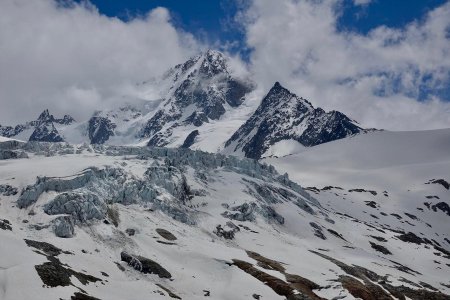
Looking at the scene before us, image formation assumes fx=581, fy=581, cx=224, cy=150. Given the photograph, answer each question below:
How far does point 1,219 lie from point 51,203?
13.2m

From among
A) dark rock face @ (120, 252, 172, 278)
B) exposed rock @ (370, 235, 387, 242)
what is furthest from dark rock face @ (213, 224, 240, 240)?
exposed rock @ (370, 235, 387, 242)

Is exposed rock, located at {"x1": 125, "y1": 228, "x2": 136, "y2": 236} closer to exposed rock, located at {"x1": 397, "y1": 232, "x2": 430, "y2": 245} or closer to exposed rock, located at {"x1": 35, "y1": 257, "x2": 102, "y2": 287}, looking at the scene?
exposed rock, located at {"x1": 35, "y1": 257, "x2": 102, "y2": 287}

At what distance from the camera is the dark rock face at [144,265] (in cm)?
9119

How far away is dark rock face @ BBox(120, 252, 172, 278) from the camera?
299ft

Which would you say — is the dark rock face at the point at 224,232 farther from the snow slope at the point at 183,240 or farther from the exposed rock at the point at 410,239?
the exposed rock at the point at 410,239

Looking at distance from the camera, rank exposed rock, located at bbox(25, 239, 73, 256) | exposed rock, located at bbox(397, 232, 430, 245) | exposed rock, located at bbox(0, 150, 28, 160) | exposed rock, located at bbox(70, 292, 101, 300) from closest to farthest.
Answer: exposed rock, located at bbox(70, 292, 101, 300), exposed rock, located at bbox(25, 239, 73, 256), exposed rock, located at bbox(0, 150, 28, 160), exposed rock, located at bbox(397, 232, 430, 245)

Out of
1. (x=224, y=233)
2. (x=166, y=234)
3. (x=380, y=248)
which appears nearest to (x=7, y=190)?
(x=166, y=234)

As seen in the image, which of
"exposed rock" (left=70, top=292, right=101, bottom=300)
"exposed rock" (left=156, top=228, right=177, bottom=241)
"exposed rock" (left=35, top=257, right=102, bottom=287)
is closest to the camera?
"exposed rock" (left=70, top=292, right=101, bottom=300)

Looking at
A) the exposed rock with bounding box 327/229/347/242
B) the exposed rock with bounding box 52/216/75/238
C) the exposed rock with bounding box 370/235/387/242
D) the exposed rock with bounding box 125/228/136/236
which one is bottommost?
the exposed rock with bounding box 52/216/75/238

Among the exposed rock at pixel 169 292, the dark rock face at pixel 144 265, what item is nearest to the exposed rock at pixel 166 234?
the dark rock face at pixel 144 265

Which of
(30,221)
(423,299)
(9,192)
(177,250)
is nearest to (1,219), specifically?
(30,221)

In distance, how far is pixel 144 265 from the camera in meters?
91.9

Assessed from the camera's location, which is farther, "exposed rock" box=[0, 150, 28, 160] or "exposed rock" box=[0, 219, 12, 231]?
"exposed rock" box=[0, 150, 28, 160]

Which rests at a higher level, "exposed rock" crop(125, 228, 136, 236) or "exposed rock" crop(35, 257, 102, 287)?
"exposed rock" crop(125, 228, 136, 236)
